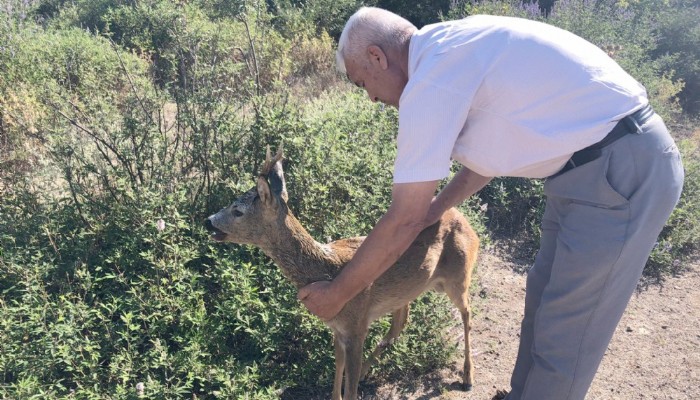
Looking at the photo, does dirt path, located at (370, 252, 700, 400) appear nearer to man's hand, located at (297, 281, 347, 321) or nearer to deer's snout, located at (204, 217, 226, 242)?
man's hand, located at (297, 281, 347, 321)

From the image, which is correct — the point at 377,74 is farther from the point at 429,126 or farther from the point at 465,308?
the point at 465,308

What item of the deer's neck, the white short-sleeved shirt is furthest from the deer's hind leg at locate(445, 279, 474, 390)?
the white short-sleeved shirt

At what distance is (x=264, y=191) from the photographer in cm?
362

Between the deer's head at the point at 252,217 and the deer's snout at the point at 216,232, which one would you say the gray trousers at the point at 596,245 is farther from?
the deer's snout at the point at 216,232

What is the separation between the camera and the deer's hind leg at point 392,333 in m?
4.59

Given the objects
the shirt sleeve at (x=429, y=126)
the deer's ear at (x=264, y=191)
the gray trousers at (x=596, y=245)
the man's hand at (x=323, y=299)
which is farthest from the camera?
the deer's ear at (x=264, y=191)

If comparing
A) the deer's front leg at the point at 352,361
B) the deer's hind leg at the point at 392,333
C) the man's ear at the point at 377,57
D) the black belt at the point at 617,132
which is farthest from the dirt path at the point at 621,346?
the man's ear at the point at 377,57

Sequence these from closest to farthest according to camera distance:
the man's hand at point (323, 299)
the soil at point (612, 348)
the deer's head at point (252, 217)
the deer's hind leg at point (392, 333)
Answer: the man's hand at point (323, 299)
the deer's head at point (252, 217)
the deer's hind leg at point (392, 333)
the soil at point (612, 348)

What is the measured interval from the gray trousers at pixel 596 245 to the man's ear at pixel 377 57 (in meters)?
1.03

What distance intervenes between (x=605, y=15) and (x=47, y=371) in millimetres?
11388

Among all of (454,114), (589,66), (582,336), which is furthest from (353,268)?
(589,66)

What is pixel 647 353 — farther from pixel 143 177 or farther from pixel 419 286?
pixel 143 177

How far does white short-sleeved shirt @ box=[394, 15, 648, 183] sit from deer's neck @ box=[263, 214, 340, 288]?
140cm

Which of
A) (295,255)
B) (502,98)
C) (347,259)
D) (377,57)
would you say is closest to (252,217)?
(295,255)
